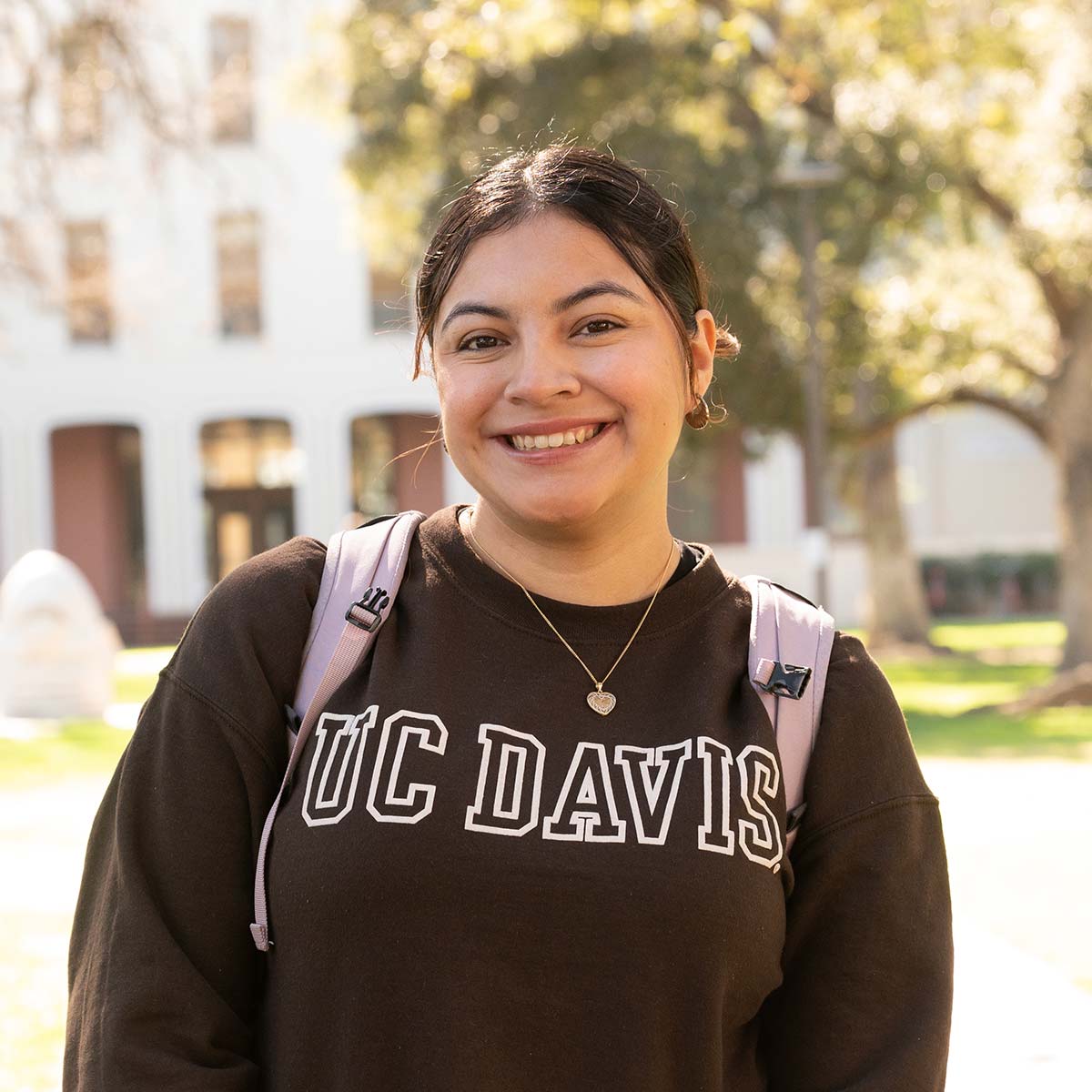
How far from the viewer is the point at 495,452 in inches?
87.4

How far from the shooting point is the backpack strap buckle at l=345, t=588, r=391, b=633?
2.14m

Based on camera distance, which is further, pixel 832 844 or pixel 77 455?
pixel 77 455

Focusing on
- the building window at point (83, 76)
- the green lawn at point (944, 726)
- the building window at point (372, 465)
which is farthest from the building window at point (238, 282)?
the building window at point (83, 76)

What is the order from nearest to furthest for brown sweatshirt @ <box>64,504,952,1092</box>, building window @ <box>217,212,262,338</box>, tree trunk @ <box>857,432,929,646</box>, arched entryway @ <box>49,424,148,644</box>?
brown sweatshirt @ <box>64,504,952,1092</box>, tree trunk @ <box>857,432,929,646</box>, building window @ <box>217,212,262,338</box>, arched entryway @ <box>49,424,148,644</box>

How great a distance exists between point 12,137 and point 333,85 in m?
10.4

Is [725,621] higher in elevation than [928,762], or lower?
higher

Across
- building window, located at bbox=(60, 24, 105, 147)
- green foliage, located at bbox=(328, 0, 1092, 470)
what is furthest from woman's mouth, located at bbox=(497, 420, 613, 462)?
green foliage, located at bbox=(328, 0, 1092, 470)

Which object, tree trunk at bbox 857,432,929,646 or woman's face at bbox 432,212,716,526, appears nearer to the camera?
woman's face at bbox 432,212,716,526

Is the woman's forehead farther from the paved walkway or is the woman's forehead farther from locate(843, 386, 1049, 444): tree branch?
locate(843, 386, 1049, 444): tree branch

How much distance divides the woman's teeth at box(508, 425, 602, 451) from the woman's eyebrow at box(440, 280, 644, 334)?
6.2 inches

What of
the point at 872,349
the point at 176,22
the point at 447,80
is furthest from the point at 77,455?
the point at 447,80

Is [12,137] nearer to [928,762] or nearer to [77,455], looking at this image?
[928,762]

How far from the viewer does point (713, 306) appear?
265 centimetres

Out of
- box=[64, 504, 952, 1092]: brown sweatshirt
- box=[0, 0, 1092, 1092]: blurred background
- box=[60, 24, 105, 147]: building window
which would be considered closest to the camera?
box=[64, 504, 952, 1092]: brown sweatshirt
